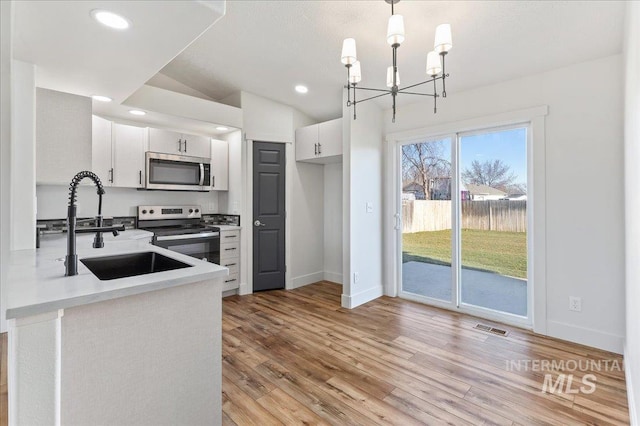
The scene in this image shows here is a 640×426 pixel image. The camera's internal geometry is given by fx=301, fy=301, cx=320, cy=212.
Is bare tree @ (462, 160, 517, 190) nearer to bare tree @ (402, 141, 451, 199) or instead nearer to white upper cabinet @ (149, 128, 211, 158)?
bare tree @ (402, 141, 451, 199)

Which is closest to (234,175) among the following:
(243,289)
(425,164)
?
A: (243,289)

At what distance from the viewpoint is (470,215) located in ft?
11.3

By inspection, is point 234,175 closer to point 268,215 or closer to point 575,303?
point 268,215

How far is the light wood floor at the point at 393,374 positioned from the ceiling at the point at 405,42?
2.55 metres

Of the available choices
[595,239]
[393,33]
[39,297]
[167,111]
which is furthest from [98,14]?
[595,239]

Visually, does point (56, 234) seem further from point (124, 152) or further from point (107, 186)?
point (124, 152)

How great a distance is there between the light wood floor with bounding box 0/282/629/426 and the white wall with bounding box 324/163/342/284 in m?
1.46

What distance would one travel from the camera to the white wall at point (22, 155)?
2025 millimetres

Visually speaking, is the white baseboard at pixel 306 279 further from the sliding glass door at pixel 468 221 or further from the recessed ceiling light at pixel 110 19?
the recessed ceiling light at pixel 110 19

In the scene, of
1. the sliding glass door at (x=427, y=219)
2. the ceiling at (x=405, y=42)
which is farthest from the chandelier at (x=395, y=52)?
→ the sliding glass door at (x=427, y=219)

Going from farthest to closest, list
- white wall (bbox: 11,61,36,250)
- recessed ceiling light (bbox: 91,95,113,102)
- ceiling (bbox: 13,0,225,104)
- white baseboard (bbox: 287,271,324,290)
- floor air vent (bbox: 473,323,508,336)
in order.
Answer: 1. white baseboard (bbox: 287,271,324,290)
2. floor air vent (bbox: 473,323,508,336)
3. recessed ceiling light (bbox: 91,95,113,102)
4. white wall (bbox: 11,61,36,250)
5. ceiling (bbox: 13,0,225,104)

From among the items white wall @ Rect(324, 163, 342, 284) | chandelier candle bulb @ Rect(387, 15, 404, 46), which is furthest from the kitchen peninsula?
white wall @ Rect(324, 163, 342, 284)

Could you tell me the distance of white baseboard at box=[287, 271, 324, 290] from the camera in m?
4.50

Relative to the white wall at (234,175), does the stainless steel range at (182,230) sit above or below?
below
